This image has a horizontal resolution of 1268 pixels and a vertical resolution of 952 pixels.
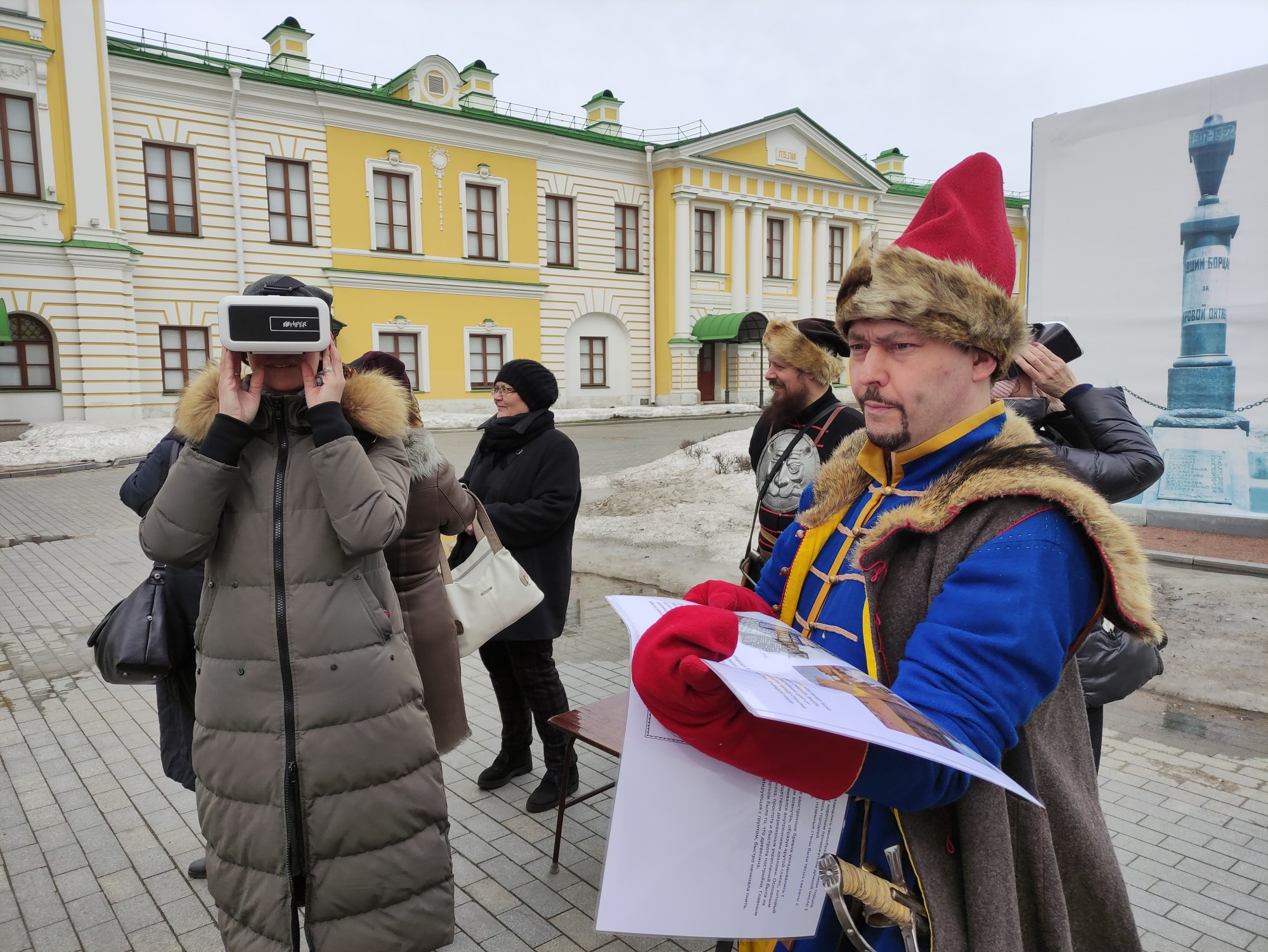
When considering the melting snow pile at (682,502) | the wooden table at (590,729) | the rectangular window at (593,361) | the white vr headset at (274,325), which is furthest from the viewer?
the rectangular window at (593,361)

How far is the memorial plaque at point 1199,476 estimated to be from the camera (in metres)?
8.75

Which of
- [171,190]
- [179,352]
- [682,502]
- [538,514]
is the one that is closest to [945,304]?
[538,514]

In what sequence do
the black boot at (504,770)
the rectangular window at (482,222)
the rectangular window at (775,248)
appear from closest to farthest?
the black boot at (504,770)
the rectangular window at (482,222)
the rectangular window at (775,248)

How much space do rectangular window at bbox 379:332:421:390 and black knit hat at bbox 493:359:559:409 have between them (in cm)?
2346

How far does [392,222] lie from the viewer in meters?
26.4

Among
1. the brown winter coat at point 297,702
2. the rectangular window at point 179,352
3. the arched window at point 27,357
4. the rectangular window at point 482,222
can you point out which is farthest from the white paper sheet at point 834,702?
the rectangular window at point 482,222

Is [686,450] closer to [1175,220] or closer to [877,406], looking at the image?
[1175,220]

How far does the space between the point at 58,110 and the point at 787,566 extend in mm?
24985

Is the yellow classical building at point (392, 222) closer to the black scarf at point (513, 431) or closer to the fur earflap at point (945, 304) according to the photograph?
the black scarf at point (513, 431)

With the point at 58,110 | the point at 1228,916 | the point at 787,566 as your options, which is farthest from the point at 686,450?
the point at 58,110

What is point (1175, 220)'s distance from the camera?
8438mm

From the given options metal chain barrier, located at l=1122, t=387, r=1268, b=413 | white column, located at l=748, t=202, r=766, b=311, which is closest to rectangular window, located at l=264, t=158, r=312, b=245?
white column, located at l=748, t=202, r=766, b=311

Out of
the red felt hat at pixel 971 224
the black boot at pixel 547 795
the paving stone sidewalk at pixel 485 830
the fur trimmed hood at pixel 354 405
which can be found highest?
the red felt hat at pixel 971 224

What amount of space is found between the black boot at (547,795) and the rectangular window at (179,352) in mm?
22612
